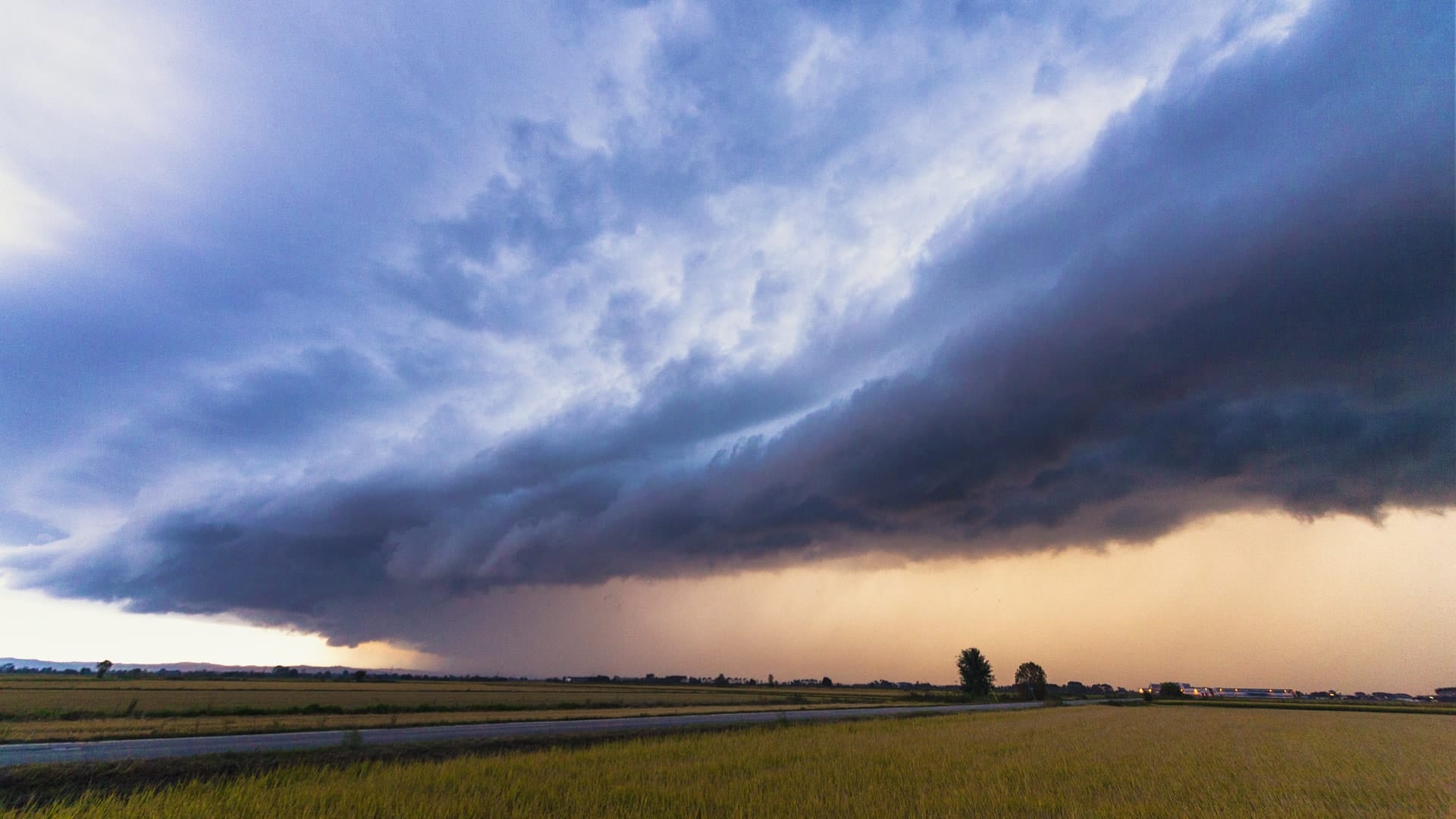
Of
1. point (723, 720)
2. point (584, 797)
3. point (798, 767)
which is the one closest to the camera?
point (584, 797)

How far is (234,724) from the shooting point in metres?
36.0

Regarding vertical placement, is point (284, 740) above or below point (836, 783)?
below

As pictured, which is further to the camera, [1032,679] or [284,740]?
[1032,679]

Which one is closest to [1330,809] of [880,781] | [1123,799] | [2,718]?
[1123,799]

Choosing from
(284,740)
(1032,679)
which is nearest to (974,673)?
(1032,679)

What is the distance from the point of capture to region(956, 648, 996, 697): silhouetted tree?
468ft

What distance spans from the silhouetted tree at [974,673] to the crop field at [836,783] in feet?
407

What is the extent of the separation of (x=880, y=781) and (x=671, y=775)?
564 centimetres

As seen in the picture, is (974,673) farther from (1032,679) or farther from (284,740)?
(284,740)

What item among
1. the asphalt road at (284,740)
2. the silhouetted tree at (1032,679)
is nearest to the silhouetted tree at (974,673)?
the silhouetted tree at (1032,679)

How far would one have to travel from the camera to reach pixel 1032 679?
540ft

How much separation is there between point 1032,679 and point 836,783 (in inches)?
6992

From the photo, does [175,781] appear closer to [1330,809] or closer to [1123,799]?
[1123,799]

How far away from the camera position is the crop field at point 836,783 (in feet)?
43.0
